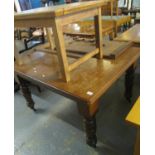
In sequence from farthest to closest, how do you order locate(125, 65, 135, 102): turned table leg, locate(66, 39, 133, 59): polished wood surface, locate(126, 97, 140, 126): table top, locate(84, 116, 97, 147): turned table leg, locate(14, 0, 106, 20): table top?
locate(125, 65, 135, 102): turned table leg, locate(66, 39, 133, 59): polished wood surface, locate(84, 116, 97, 147): turned table leg, locate(14, 0, 106, 20): table top, locate(126, 97, 140, 126): table top

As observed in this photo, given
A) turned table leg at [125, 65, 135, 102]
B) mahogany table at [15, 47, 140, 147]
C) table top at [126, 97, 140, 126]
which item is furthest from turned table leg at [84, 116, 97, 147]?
turned table leg at [125, 65, 135, 102]

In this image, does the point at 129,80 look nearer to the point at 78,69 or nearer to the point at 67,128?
the point at 78,69

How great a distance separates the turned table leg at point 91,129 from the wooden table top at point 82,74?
220 millimetres

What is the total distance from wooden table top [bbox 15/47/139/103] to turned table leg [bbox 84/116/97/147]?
22 centimetres

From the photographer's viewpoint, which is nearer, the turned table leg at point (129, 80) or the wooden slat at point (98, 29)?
the wooden slat at point (98, 29)

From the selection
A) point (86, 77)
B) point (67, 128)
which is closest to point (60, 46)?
point (86, 77)

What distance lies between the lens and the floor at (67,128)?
136 cm

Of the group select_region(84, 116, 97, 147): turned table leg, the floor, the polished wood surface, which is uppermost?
the polished wood surface

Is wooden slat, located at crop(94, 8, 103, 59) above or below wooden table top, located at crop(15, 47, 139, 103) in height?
above

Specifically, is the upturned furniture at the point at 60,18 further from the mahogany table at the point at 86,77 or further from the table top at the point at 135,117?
the table top at the point at 135,117

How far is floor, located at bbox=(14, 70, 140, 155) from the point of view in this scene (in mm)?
1359

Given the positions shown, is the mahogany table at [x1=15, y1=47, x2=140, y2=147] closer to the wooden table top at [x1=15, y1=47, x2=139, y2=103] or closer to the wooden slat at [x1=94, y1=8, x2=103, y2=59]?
the wooden table top at [x1=15, y1=47, x2=139, y2=103]

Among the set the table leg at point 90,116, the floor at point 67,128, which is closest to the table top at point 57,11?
the table leg at point 90,116

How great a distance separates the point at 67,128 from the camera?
157 centimetres
